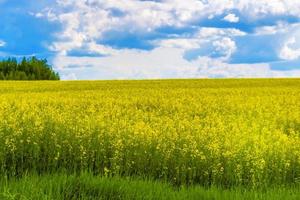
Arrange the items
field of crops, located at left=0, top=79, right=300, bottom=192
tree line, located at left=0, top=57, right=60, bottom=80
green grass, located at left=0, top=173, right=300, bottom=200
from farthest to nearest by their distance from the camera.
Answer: tree line, located at left=0, top=57, right=60, bottom=80, field of crops, located at left=0, top=79, right=300, bottom=192, green grass, located at left=0, top=173, right=300, bottom=200

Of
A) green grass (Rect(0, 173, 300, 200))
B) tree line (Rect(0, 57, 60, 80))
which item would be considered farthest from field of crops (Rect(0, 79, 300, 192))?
tree line (Rect(0, 57, 60, 80))

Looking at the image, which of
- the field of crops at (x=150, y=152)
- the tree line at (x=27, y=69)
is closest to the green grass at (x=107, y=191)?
the field of crops at (x=150, y=152)

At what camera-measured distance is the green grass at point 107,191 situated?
25.0 feet

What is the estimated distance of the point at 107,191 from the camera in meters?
8.04

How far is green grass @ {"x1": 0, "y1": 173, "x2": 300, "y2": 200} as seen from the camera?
7625 millimetres

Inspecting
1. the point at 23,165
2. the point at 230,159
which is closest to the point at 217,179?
the point at 230,159

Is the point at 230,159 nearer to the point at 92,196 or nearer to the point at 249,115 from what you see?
the point at 92,196

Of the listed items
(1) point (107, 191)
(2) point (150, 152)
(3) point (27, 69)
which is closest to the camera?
(1) point (107, 191)

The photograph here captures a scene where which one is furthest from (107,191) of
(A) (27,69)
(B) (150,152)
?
(A) (27,69)

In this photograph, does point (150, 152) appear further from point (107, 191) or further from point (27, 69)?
point (27, 69)

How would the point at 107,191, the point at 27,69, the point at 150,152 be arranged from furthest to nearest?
1. the point at 27,69
2. the point at 150,152
3. the point at 107,191

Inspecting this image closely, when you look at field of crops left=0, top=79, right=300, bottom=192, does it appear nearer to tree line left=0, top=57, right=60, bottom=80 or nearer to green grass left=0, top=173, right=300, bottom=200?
green grass left=0, top=173, right=300, bottom=200

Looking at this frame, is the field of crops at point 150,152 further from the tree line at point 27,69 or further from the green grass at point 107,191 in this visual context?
the tree line at point 27,69

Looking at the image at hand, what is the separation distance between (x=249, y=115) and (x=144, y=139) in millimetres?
6336
